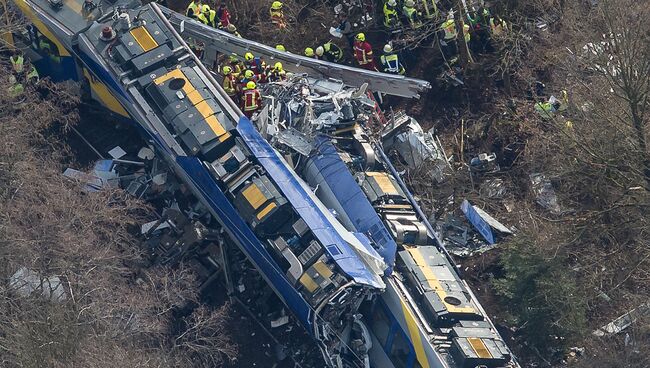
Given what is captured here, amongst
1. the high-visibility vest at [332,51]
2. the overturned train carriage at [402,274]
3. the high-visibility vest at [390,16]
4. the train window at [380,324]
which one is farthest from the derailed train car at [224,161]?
the high-visibility vest at [390,16]

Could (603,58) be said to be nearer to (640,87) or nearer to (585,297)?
(640,87)

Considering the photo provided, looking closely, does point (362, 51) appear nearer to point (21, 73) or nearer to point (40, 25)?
point (40, 25)

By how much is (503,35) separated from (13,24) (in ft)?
41.1

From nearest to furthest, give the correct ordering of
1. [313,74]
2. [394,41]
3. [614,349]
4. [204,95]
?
[614,349], [204,95], [313,74], [394,41]

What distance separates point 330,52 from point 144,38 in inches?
198

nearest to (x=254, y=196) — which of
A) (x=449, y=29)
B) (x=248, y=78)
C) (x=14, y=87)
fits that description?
(x=248, y=78)

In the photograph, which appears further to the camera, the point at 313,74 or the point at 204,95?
the point at 313,74

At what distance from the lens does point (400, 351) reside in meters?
21.0

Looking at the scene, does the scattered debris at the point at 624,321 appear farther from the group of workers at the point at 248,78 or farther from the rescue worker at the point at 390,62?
the group of workers at the point at 248,78

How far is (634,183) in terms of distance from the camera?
23672mm

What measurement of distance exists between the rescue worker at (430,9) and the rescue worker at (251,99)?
17.7ft

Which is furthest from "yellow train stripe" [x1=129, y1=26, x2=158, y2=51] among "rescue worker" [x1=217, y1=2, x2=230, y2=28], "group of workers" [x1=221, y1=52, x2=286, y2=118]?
"rescue worker" [x1=217, y1=2, x2=230, y2=28]

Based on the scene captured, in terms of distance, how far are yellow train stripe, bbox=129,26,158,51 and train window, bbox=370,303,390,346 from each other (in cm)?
834

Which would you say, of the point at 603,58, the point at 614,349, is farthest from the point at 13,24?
the point at 614,349
